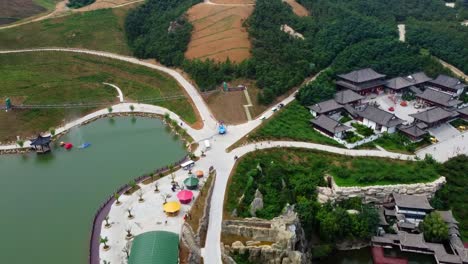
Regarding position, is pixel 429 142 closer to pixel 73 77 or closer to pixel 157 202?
pixel 157 202

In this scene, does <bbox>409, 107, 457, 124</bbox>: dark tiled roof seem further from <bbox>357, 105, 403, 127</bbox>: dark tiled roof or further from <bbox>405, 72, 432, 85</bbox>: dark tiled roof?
<bbox>405, 72, 432, 85</bbox>: dark tiled roof

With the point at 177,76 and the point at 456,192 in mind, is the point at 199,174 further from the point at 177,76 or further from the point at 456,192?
the point at 177,76

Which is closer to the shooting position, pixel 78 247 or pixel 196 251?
pixel 196 251

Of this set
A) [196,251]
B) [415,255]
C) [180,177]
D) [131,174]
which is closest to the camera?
[196,251]

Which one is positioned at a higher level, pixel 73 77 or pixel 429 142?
pixel 73 77

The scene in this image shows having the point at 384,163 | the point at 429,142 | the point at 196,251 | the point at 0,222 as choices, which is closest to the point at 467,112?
the point at 429,142

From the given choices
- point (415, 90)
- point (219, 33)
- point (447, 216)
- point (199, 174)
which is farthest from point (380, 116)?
point (219, 33)
